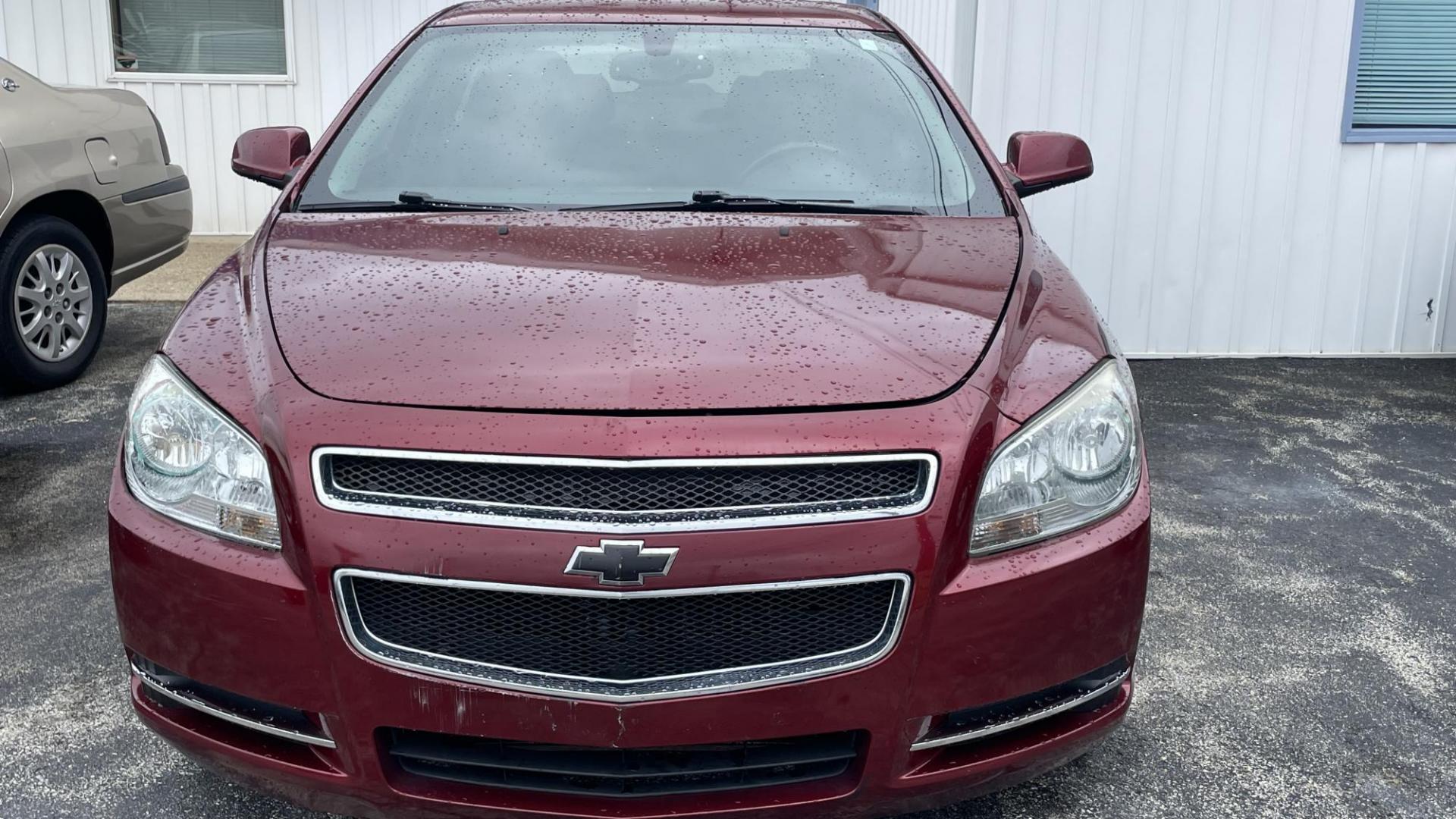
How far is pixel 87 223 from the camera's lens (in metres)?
5.66

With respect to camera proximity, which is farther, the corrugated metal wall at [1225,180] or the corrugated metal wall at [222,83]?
the corrugated metal wall at [222,83]

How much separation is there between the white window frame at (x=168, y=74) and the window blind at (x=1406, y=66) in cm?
665

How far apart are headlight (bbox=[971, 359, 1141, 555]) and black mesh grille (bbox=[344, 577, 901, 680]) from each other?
0.71 feet

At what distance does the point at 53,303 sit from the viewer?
17.6ft

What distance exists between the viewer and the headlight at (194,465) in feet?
6.48

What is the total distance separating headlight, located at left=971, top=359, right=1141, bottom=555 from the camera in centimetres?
199

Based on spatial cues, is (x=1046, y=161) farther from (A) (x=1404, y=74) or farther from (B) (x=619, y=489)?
(A) (x=1404, y=74)

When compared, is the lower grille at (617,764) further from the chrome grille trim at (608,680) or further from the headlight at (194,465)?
the headlight at (194,465)

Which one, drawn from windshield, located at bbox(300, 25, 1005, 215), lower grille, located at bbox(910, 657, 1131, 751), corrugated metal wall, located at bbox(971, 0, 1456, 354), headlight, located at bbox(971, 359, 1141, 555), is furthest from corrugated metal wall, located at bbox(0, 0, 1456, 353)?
lower grille, located at bbox(910, 657, 1131, 751)

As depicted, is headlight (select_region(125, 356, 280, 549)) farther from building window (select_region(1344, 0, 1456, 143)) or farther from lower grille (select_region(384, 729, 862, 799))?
building window (select_region(1344, 0, 1456, 143))

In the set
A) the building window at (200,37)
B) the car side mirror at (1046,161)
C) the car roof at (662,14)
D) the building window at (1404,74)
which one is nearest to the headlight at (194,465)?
the car roof at (662,14)

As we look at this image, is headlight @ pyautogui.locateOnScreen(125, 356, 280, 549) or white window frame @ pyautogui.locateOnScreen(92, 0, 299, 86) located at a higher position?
white window frame @ pyautogui.locateOnScreen(92, 0, 299, 86)

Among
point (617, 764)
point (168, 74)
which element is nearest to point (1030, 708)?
point (617, 764)

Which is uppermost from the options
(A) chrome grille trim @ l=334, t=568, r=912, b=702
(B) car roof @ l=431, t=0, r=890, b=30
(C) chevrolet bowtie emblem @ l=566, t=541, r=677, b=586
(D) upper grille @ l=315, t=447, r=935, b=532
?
(B) car roof @ l=431, t=0, r=890, b=30
